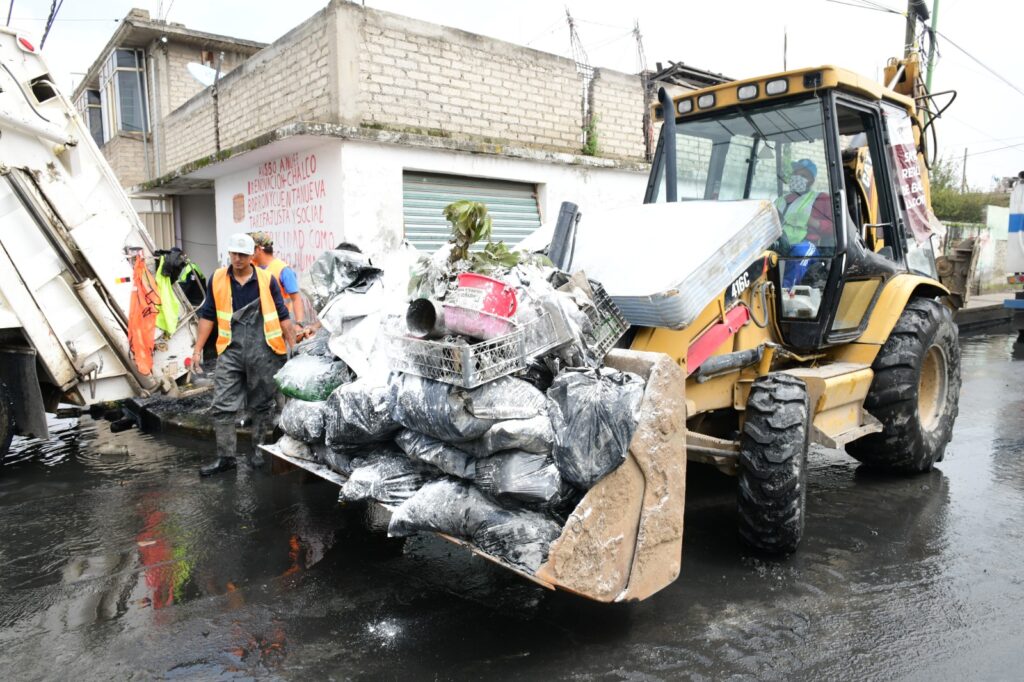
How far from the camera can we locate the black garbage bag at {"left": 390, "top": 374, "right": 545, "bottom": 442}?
8.92ft

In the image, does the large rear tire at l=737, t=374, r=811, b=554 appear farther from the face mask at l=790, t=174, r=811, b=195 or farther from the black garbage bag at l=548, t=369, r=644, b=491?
the face mask at l=790, t=174, r=811, b=195

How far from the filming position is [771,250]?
4109 mm

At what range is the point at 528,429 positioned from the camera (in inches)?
106

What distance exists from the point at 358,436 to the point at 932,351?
153 inches

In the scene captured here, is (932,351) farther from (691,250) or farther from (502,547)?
(502,547)

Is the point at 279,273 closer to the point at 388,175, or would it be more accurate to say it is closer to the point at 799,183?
the point at 388,175

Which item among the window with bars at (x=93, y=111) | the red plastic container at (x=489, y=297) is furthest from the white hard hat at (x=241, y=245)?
the window with bars at (x=93, y=111)

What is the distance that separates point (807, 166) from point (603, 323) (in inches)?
78.5

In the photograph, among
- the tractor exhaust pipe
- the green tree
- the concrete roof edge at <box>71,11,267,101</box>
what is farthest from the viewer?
the green tree

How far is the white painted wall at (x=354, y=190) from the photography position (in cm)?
729

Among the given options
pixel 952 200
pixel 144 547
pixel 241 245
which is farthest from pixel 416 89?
pixel 952 200

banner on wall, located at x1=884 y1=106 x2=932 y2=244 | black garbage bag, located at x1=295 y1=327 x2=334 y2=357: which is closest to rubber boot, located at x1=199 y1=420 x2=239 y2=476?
black garbage bag, located at x1=295 y1=327 x2=334 y2=357

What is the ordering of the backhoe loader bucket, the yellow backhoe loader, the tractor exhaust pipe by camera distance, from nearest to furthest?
the backhoe loader bucket → the yellow backhoe loader → the tractor exhaust pipe

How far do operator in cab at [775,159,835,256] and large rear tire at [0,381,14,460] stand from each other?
5.19m
